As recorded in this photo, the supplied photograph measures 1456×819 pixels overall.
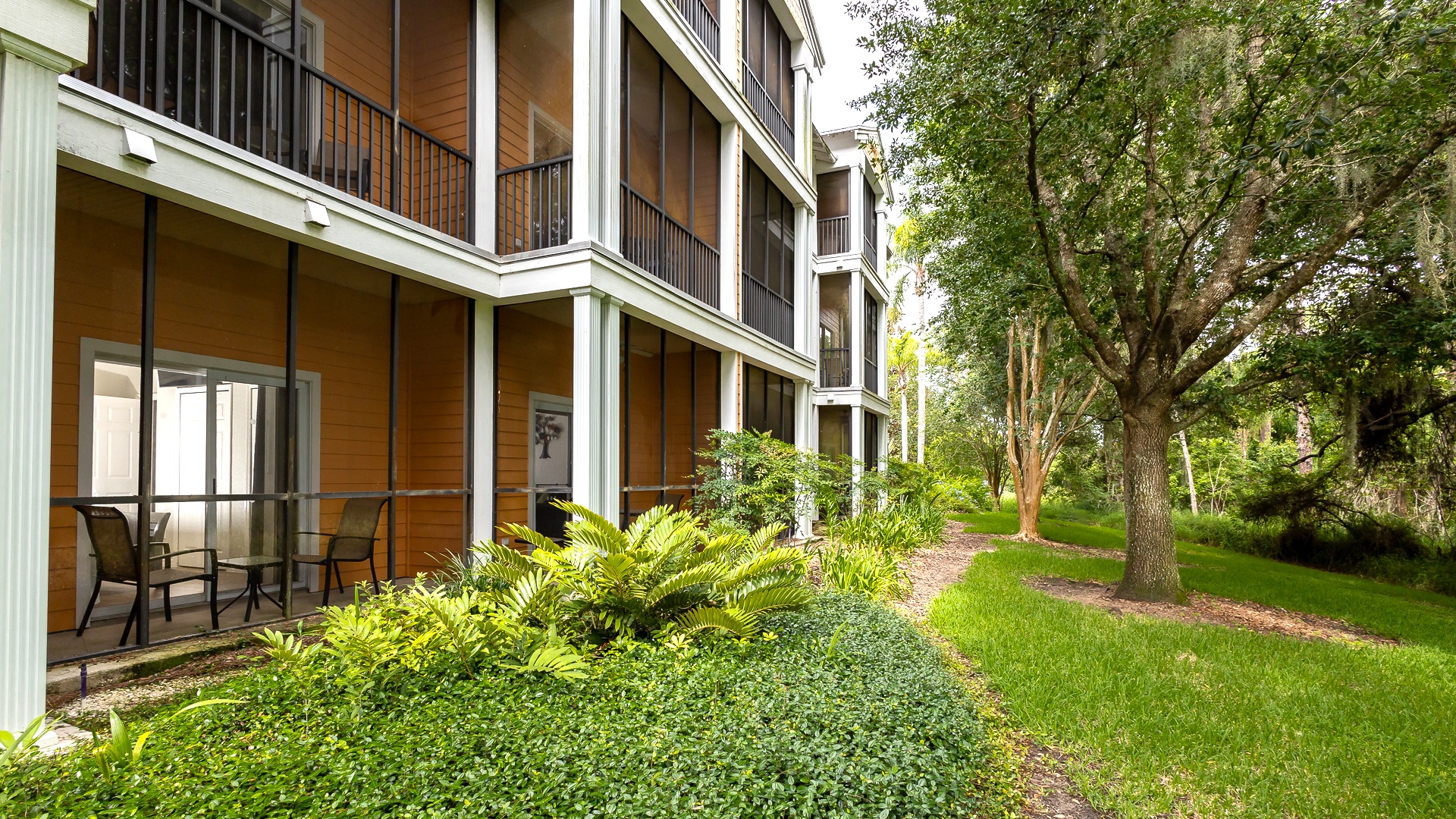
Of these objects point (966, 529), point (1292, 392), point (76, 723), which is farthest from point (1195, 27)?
point (966, 529)

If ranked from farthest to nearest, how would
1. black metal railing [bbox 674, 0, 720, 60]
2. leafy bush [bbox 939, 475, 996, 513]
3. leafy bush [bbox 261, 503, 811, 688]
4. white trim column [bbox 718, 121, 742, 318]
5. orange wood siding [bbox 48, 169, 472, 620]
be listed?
leafy bush [bbox 939, 475, 996, 513] < white trim column [bbox 718, 121, 742, 318] < black metal railing [bbox 674, 0, 720, 60] < orange wood siding [bbox 48, 169, 472, 620] < leafy bush [bbox 261, 503, 811, 688]

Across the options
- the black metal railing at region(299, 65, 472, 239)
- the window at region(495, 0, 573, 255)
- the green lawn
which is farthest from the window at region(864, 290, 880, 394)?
the black metal railing at region(299, 65, 472, 239)

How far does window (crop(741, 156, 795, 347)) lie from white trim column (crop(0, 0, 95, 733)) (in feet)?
25.5

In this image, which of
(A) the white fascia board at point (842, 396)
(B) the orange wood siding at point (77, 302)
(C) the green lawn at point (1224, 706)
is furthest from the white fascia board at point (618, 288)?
(A) the white fascia board at point (842, 396)

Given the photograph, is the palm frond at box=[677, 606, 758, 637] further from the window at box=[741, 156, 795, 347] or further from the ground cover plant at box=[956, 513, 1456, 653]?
the ground cover plant at box=[956, 513, 1456, 653]

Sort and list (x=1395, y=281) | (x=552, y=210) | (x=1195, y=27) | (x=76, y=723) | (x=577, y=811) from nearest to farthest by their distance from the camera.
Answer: (x=577, y=811)
(x=76, y=723)
(x=1195, y=27)
(x=552, y=210)
(x=1395, y=281)

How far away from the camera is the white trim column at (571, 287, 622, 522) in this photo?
19.3 ft

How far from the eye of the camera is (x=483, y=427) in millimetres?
6332

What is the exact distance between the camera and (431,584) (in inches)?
252

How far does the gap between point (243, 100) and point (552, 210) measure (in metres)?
2.59

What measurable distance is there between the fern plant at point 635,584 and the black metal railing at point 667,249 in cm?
379

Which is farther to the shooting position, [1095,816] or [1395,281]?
[1395,281]

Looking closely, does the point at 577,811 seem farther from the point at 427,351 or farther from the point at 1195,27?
the point at 1195,27

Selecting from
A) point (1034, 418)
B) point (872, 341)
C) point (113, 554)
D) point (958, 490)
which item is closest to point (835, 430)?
point (872, 341)
